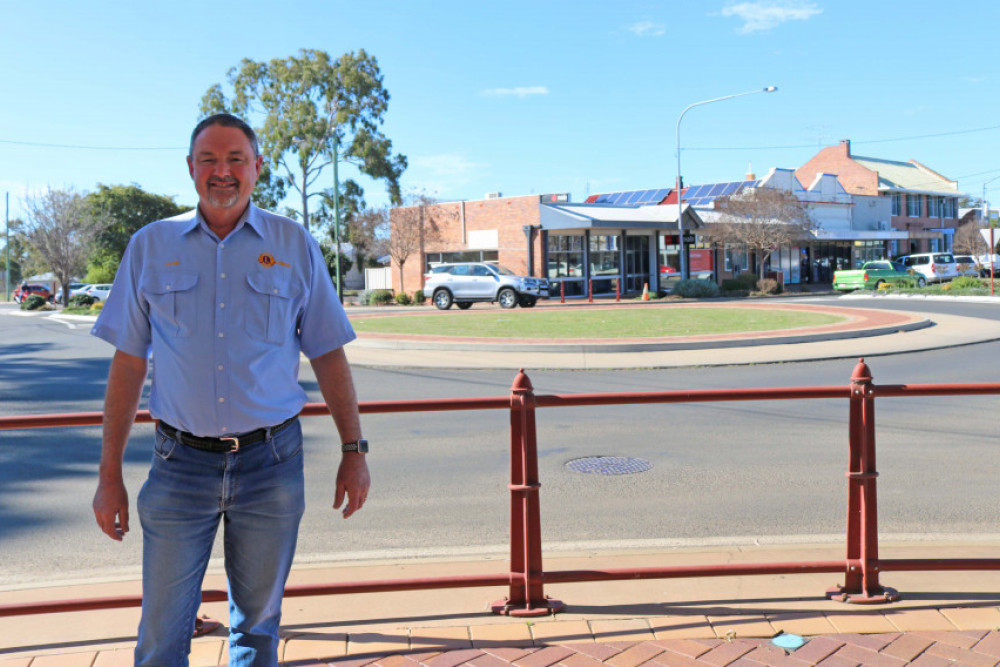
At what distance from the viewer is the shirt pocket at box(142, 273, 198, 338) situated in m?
2.62

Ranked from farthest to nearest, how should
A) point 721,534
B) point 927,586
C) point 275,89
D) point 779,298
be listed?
1. point 275,89
2. point 779,298
3. point 721,534
4. point 927,586

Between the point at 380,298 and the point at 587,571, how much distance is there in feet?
127

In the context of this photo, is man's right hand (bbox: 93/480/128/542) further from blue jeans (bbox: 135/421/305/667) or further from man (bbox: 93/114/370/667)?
blue jeans (bbox: 135/421/305/667)

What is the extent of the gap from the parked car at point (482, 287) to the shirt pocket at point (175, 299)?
101 ft

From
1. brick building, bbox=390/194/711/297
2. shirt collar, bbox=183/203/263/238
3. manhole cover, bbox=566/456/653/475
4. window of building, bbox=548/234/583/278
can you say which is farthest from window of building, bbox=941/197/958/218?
shirt collar, bbox=183/203/263/238

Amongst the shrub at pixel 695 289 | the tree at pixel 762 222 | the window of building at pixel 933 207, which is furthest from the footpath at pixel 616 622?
the window of building at pixel 933 207

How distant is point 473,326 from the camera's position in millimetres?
23578

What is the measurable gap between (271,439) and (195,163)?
0.85 metres

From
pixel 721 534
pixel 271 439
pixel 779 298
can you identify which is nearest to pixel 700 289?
pixel 779 298

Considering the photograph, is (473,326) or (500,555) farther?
(473,326)

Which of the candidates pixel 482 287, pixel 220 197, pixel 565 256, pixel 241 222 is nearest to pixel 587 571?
pixel 241 222

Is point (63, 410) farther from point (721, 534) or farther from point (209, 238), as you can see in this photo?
point (209, 238)

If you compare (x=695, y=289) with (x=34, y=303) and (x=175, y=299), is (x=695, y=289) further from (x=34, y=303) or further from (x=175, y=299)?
(x=175, y=299)

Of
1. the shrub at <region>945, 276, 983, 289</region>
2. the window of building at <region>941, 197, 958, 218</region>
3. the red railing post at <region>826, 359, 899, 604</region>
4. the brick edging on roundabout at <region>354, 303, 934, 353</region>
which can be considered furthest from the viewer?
the window of building at <region>941, 197, 958, 218</region>
